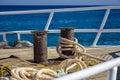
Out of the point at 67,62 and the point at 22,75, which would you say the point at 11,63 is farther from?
the point at 22,75

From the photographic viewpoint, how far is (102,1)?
8919 cm

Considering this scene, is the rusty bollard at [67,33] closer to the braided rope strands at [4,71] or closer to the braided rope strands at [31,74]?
the braided rope strands at [4,71]

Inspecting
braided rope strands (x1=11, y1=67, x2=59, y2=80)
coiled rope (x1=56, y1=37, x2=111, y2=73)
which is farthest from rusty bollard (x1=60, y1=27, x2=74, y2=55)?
braided rope strands (x1=11, y1=67, x2=59, y2=80)

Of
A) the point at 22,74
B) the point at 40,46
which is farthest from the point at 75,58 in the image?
the point at 22,74

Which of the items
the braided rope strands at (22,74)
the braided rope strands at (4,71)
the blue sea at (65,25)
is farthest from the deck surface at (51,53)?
the blue sea at (65,25)

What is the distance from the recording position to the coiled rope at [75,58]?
501 centimetres

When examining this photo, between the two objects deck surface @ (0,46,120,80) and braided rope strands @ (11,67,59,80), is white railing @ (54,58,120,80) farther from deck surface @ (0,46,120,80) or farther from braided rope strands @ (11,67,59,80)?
deck surface @ (0,46,120,80)

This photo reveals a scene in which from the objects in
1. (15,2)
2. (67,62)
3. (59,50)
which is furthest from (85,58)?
(15,2)

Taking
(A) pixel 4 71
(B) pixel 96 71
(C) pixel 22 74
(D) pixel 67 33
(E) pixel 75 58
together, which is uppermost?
(D) pixel 67 33

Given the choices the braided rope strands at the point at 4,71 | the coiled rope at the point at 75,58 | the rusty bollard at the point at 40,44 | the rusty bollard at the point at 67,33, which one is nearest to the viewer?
the braided rope strands at the point at 4,71

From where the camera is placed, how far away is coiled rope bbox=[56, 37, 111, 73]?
5012mm

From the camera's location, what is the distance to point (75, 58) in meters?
5.45

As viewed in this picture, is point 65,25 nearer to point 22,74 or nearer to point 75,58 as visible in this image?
point 75,58

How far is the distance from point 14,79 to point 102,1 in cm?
8637
